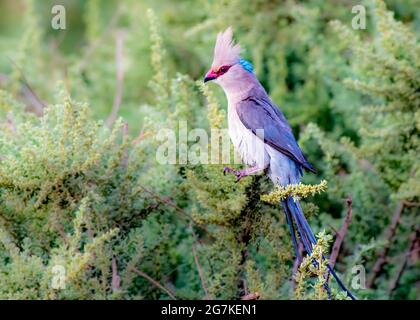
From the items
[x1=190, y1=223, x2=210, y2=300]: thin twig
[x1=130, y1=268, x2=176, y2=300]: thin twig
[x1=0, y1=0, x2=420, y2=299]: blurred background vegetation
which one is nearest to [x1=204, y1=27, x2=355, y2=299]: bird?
[x1=0, y1=0, x2=420, y2=299]: blurred background vegetation

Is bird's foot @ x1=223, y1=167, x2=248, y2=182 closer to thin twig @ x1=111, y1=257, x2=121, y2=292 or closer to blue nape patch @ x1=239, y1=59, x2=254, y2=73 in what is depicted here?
thin twig @ x1=111, y1=257, x2=121, y2=292

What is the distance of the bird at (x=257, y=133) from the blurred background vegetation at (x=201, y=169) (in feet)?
0.46

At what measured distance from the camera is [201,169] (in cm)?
468

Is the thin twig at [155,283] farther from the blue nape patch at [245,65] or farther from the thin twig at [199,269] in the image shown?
the blue nape patch at [245,65]

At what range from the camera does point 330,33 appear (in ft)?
23.4

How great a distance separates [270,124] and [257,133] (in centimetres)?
12

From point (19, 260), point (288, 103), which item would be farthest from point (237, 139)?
point (288, 103)

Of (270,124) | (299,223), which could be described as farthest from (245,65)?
(299,223)

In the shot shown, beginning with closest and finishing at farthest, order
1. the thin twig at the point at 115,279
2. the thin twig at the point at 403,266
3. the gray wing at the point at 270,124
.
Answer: the thin twig at the point at 115,279 → the gray wing at the point at 270,124 → the thin twig at the point at 403,266

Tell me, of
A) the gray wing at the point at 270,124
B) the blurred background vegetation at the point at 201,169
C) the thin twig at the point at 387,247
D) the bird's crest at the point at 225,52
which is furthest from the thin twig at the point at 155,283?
the thin twig at the point at 387,247

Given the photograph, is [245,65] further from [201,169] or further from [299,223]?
[299,223]

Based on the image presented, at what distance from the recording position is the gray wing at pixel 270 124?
15.4 ft
